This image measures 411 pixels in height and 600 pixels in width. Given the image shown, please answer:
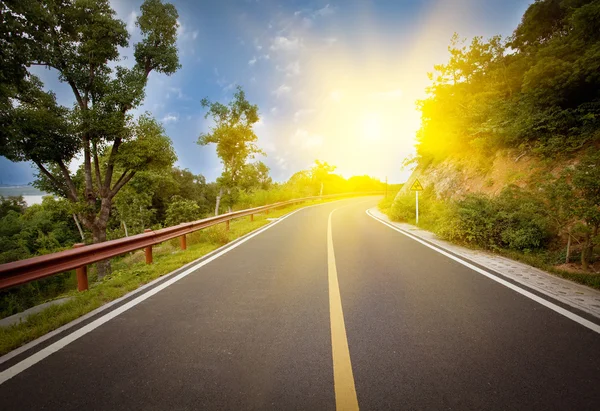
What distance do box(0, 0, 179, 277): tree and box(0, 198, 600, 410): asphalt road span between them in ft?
42.9

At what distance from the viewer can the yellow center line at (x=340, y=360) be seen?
1812mm

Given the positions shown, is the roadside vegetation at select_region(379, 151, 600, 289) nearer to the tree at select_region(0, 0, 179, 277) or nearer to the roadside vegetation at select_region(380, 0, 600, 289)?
the roadside vegetation at select_region(380, 0, 600, 289)

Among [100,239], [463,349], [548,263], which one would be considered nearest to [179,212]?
[100,239]

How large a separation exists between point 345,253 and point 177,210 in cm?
1292

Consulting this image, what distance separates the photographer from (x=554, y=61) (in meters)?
8.69

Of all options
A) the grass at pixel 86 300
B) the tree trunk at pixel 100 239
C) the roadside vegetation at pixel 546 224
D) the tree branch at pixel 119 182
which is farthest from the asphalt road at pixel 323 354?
the tree branch at pixel 119 182

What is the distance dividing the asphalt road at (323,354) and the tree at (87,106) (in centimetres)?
1307

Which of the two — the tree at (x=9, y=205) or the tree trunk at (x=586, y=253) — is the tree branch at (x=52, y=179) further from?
the tree at (x=9, y=205)

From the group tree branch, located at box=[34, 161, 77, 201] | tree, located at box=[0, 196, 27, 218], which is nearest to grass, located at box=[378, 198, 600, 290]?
tree branch, located at box=[34, 161, 77, 201]

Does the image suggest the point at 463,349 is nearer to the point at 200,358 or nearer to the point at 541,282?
the point at 200,358

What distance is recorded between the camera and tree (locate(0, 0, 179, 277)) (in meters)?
11.5

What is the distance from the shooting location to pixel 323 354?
7.83 ft

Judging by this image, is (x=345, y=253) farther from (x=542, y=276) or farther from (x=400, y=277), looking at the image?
(x=542, y=276)

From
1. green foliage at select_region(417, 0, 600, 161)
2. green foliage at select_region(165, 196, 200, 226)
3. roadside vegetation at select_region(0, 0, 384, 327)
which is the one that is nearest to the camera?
green foliage at select_region(417, 0, 600, 161)
